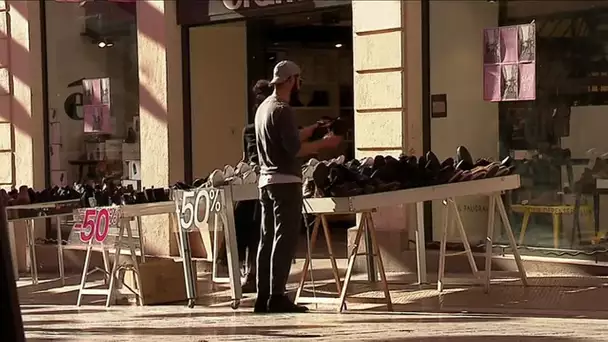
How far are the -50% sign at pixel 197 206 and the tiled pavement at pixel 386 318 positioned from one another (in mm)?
754

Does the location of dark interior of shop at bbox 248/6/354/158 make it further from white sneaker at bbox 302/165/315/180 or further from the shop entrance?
white sneaker at bbox 302/165/315/180

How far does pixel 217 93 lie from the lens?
44.7ft

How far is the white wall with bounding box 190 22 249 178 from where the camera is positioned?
13.1m

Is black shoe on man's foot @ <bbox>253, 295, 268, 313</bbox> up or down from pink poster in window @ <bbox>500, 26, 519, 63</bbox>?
down

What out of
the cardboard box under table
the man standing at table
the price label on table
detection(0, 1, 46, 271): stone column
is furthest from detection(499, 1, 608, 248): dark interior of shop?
detection(0, 1, 46, 271): stone column

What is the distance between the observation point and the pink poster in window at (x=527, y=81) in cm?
1033

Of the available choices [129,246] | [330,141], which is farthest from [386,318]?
[129,246]

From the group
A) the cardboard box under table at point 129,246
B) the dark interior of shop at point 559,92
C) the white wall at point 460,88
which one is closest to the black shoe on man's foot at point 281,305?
the cardboard box under table at point 129,246

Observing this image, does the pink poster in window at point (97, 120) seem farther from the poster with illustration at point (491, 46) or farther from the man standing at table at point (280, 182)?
the man standing at table at point (280, 182)

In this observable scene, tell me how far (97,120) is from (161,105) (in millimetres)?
1537

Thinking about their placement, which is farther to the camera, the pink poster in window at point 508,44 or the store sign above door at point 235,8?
the store sign above door at point 235,8

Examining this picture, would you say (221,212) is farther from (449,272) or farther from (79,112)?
(79,112)

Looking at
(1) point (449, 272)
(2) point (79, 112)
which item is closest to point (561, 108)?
(1) point (449, 272)

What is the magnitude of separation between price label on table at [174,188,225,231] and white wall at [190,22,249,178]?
12.7 ft
